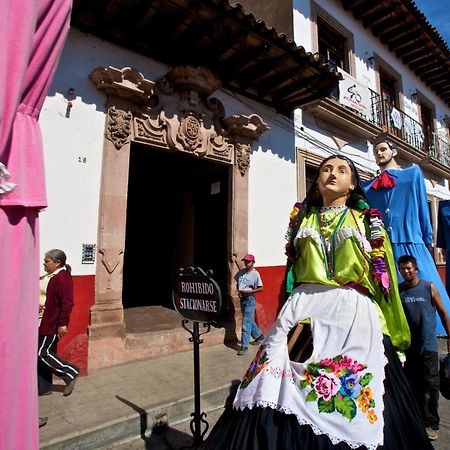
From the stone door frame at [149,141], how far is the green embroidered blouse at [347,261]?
302 centimetres

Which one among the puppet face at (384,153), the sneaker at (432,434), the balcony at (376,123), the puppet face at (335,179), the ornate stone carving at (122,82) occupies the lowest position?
the sneaker at (432,434)

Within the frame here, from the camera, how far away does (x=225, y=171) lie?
239 inches

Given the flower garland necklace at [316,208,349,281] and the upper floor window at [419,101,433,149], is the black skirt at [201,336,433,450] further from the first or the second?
the upper floor window at [419,101,433,149]

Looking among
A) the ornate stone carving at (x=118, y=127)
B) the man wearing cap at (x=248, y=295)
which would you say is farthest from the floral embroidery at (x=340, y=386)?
the ornate stone carving at (x=118, y=127)

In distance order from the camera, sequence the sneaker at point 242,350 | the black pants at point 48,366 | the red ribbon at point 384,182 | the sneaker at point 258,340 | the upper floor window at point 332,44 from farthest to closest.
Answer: the upper floor window at point 332,44
the sneaker at point 258,340
the sneaker at point 242,350
the black pants at point 48,366
the red ribbon at point 384,182

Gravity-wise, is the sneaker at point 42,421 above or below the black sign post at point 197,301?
below

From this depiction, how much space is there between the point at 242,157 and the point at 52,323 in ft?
13.0

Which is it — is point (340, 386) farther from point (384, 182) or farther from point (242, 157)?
point (242, 157)

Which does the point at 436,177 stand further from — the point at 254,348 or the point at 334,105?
the point at 254,348

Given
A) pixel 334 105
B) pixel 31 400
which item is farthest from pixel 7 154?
pixel 334 105

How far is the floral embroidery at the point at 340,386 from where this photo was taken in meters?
1.43

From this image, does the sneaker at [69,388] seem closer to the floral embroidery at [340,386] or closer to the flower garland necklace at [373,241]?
the flower garland necklace at [373,241]

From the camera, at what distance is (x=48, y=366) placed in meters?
3.33

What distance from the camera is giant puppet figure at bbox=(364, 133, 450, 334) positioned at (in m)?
2.88
